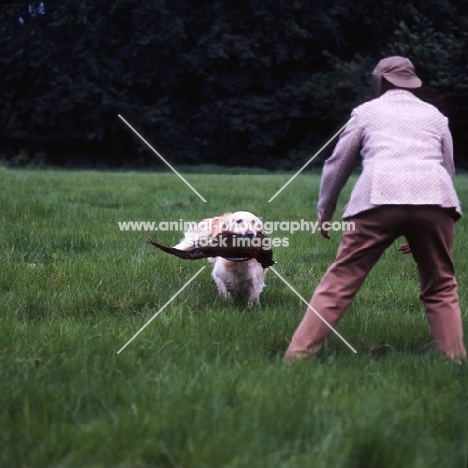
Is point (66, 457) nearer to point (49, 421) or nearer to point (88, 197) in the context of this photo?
point (49, 421)

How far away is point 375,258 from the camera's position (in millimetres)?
3967

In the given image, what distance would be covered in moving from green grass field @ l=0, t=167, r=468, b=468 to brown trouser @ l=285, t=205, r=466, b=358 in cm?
15

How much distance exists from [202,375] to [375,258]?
123 cm

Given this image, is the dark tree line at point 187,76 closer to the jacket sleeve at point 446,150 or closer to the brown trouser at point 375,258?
the jacket sleeve at point 446,150

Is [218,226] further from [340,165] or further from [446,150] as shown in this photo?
[446,150]

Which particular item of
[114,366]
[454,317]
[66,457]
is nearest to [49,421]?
[66,457]

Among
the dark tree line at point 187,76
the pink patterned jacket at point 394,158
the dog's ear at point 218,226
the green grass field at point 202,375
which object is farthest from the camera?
the dark tree line at point 187,76

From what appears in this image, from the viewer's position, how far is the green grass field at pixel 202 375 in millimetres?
2648

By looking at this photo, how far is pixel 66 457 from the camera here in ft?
8.34

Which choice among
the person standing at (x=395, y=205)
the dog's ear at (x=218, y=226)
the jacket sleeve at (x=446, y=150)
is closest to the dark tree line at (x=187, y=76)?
the dog's ear at (x=218, y=226)

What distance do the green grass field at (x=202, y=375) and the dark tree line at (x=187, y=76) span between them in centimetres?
2710

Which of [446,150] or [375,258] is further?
[446,150]

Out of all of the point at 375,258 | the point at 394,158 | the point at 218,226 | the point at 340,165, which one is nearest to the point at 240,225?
the point at 218,226

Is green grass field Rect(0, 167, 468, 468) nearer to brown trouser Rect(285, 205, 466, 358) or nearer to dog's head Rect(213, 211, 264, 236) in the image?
brown trouser Rect(285, 205, 466, 358)
